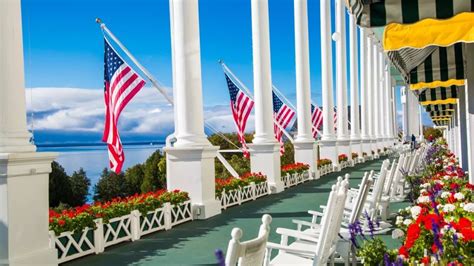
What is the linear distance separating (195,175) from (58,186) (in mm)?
11411

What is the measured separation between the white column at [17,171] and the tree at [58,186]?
46.4 feet

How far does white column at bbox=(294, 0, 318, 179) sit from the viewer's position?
20375 mm

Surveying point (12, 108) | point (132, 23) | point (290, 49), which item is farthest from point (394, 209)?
point (132, 23)

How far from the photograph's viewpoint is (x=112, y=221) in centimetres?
869

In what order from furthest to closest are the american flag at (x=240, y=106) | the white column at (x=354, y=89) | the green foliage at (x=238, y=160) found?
the white column at (x=354, y=89) < the green foliage at (x=238, y=160) < the american flag at (x=240, y=106)

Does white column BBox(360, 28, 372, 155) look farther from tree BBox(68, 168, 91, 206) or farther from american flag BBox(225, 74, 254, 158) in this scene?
american flag BBox(225, 74, 254, 158)

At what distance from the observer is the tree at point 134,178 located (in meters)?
30.3

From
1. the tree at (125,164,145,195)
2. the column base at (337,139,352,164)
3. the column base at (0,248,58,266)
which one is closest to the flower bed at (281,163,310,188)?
the column base at (337,139,352,164)

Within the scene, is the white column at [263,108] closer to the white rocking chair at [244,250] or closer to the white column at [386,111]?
the white rocking chair at [244,250]

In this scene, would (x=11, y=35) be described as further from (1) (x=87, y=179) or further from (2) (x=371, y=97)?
(2) (x=371, y=97)

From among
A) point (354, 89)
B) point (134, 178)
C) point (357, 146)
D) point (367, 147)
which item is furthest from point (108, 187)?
point (367, 147)

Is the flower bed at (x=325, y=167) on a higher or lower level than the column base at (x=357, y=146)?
lower

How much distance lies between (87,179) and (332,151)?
10523mm

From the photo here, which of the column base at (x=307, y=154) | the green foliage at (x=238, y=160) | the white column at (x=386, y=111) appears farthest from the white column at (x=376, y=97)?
the column base at (x=307, y=154)
